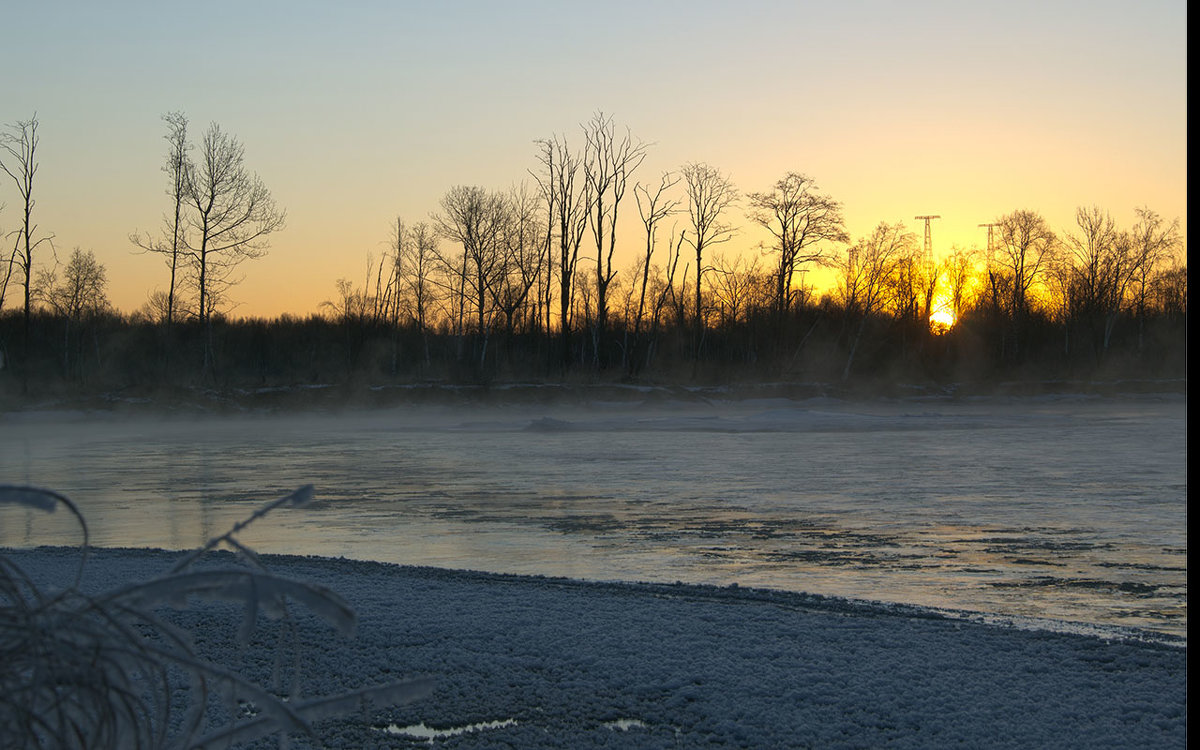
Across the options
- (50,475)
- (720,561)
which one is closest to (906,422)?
(50,475)

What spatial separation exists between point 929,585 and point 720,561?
65.2 inches

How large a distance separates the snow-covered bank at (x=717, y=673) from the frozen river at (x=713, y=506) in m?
1.16

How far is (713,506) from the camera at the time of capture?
40.4ft

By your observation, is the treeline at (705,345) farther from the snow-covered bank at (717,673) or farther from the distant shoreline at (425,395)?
the snow-covered bank at (717,673)

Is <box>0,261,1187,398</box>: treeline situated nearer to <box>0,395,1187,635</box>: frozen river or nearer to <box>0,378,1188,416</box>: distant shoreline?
<box>0,378,1188,416</box>: distant shoreline

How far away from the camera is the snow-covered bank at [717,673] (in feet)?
13.7

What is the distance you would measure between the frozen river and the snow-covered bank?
3.81 ft

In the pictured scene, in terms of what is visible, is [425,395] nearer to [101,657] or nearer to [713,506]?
[713,506]

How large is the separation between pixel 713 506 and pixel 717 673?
7.45 m

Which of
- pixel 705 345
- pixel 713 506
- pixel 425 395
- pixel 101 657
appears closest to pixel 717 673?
pixel 101 657

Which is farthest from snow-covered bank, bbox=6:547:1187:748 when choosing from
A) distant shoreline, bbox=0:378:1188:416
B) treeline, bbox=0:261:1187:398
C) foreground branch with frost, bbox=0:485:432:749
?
treeline, bbox=0:261:1187:398

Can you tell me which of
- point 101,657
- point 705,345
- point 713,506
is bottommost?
point 713,506

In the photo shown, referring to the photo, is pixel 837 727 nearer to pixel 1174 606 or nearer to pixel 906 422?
pixel 1174 606

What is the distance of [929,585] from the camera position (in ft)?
24.5
